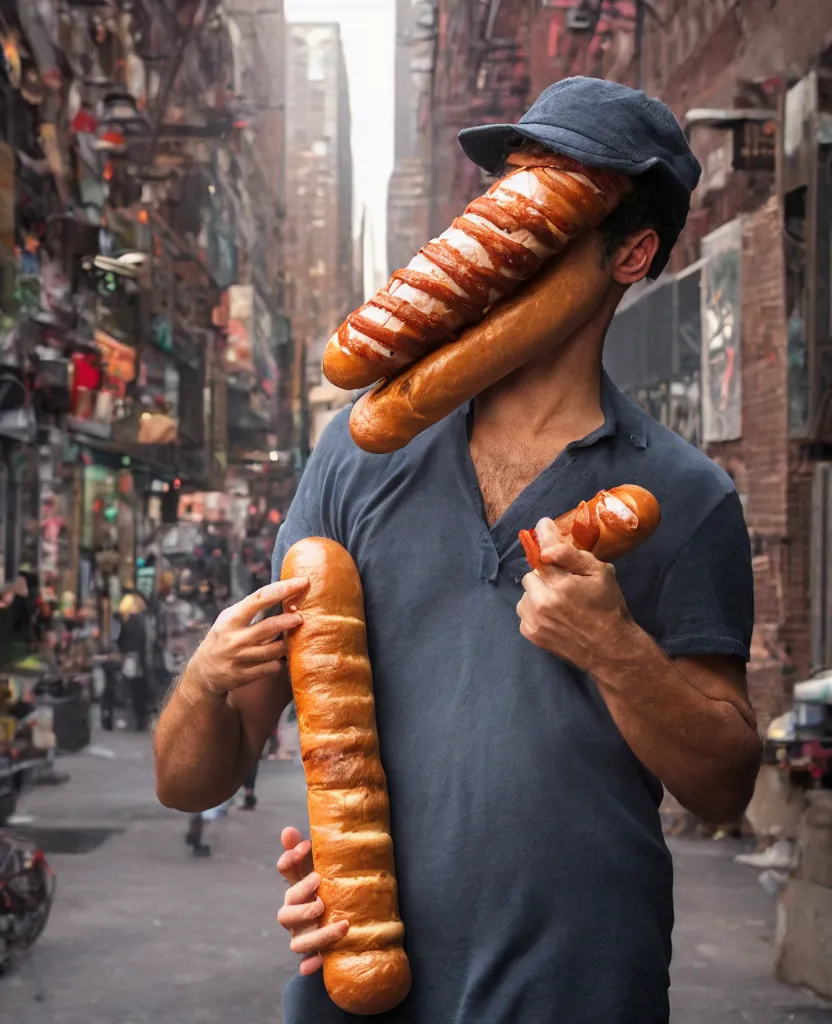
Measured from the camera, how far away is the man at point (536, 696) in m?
1.54

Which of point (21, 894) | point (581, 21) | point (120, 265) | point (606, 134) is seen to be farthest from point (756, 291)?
point (120, 265)

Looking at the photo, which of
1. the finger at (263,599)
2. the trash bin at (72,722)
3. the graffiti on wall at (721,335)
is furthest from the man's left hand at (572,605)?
the trash bin at (72,722)

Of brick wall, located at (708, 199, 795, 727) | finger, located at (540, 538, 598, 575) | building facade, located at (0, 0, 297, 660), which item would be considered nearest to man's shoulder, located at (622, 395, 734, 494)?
finger, located at (540, 538, 598, 575)

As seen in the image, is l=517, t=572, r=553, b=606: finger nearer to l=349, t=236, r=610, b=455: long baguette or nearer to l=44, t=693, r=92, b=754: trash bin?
l=349, t=236, r=610, b=455: long baguette

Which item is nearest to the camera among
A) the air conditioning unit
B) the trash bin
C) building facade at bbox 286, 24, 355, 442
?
the air conditioning unit

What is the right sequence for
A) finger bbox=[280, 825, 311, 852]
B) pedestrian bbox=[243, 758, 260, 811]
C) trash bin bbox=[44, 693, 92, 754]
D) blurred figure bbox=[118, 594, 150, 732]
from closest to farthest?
finger bbox=[280, 825, 311, 852] → pedestrian bbox=[243, 758, 260, 811] → trash bin bbox=[44, 693, 92, 754] → blurred figure bbox=[118, 594, 150, 732]

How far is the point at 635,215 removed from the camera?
63.9 inches

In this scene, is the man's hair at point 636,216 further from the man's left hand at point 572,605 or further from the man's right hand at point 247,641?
the man's right hand at point 247,641

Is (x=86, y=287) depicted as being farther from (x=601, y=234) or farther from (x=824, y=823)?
(x=601, y=234)

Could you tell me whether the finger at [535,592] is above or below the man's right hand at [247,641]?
above

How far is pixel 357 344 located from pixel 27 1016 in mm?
4593

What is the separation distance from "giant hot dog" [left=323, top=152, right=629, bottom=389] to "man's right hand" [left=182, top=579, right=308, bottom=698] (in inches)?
9.7

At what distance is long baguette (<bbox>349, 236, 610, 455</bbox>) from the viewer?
1.53 meters

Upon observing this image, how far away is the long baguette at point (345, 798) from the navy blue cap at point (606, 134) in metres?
0.50
